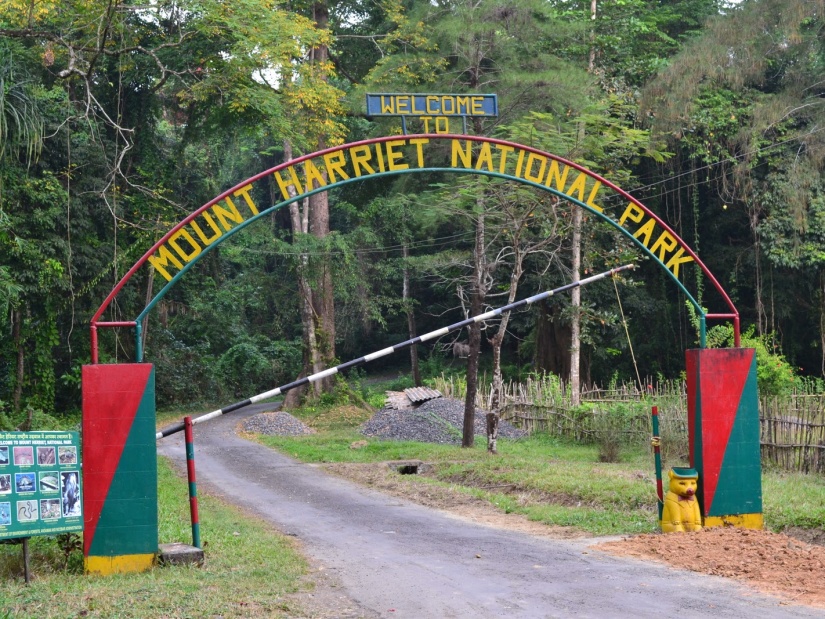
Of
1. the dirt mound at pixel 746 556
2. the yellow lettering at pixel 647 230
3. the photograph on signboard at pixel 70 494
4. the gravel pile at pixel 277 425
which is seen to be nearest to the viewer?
the dirt mound at pixel 746 556

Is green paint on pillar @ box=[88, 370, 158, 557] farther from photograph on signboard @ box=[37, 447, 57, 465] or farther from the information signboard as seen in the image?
photograph on signboard @ box=[37, 447, 57, 465]

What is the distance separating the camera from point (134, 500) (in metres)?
7.97

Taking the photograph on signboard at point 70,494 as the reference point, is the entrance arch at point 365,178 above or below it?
above

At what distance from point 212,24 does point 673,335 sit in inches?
750

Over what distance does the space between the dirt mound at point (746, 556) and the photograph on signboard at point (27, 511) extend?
510 cm

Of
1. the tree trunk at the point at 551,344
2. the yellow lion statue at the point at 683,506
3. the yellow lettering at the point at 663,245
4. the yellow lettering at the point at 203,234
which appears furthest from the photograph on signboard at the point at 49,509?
the tree trunk at the point at 551,344

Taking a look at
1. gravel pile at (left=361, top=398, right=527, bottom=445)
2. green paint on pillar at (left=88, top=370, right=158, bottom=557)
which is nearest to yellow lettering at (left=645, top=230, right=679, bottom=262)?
green paint on pillar at (left=88, top=370, right=158, bottom=557)

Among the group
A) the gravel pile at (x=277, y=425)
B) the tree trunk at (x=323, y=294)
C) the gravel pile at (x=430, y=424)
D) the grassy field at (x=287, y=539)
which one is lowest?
the gravel pile at (x=277, y=425)

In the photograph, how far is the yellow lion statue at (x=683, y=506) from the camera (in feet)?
30.5

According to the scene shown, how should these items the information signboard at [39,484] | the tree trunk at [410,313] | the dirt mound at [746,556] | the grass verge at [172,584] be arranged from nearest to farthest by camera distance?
the grass verge at [172,584] → the information signboard at [39,484] → the dirt mound at [746,556] → the tree trunk at [410,313]

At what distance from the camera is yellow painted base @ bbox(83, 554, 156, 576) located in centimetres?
777

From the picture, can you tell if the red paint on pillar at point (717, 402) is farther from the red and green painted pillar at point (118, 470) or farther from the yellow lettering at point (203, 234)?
the red and green painted pillar at point (118, 470)

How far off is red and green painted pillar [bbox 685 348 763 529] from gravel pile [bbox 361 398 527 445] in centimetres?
1169

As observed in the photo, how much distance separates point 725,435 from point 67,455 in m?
6.26
